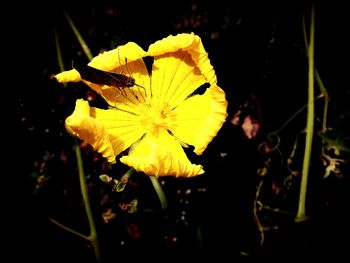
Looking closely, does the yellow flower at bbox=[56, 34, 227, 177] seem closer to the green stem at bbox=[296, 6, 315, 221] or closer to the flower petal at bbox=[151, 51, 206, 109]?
the flower petal at bbox=[151, 51, 206, 109]

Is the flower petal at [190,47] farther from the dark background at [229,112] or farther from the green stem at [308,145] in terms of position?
the green stem at [308,145]

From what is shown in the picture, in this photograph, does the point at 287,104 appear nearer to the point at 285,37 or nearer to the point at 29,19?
the point at 285,37

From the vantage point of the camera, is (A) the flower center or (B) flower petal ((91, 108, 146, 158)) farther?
(A) the flower center

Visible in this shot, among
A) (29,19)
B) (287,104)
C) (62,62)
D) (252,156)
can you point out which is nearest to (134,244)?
(252,156)

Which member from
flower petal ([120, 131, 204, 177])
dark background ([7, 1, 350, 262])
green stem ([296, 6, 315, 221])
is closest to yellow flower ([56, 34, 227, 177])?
flower petal ([120, 131, 204, 177])

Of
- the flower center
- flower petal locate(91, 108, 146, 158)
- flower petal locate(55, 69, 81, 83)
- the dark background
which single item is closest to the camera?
flower petal locate(55, 69, 81, 83)

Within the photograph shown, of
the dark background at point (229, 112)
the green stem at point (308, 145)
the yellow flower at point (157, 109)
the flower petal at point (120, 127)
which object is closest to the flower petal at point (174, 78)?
the yellow flower at point (157, 109)
